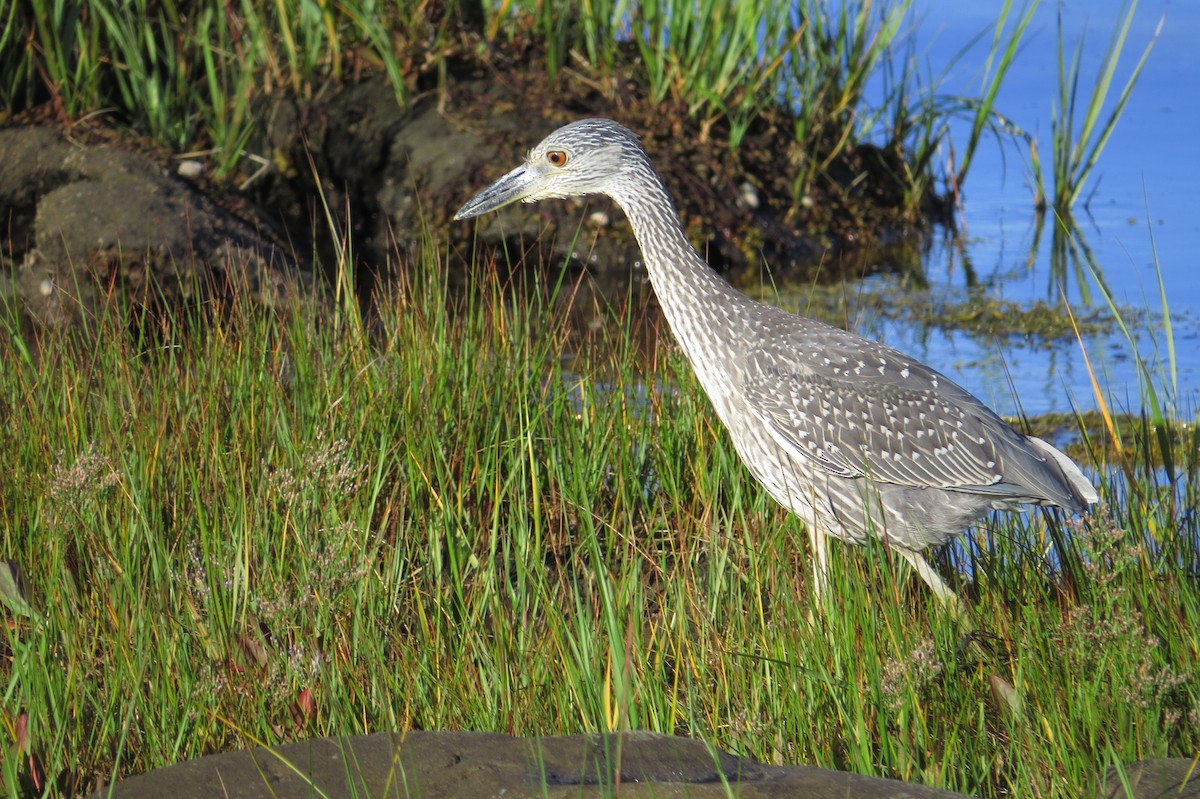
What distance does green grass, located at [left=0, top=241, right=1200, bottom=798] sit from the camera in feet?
9.76

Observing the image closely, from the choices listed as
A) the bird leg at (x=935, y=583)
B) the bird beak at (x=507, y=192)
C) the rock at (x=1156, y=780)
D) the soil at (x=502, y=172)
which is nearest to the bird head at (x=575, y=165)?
the bird beak at (x=507, y=192)

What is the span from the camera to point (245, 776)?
8.29 ft

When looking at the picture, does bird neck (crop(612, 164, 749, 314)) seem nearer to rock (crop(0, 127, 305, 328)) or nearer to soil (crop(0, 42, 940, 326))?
rock (crop(0, 127, 305, 328))

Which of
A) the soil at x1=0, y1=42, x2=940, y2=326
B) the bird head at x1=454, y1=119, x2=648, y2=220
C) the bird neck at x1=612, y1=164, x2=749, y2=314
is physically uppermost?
the bird head at x1=454, y1=119, x2=648, y2=220

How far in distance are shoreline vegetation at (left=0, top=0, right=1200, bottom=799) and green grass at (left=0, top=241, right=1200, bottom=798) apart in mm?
15

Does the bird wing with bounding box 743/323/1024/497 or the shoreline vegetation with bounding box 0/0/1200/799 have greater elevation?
the bird wing with bounding box 743/323/1024/497

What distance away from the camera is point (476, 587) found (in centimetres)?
383

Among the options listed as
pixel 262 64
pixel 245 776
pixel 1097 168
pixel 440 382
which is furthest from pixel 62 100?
pixel 1097 168

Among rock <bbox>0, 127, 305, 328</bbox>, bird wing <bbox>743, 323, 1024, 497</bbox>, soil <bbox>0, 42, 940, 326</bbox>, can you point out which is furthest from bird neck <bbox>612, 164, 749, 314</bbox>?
soil <bbox>0, 42, 940, 326</bbox>

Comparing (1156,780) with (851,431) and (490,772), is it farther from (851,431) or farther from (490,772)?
(851,431)

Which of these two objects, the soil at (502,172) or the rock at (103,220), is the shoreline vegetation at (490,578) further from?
the soil at (502,172)

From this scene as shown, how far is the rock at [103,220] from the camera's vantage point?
7203mm

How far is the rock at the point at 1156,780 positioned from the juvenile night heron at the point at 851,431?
55.1 inches

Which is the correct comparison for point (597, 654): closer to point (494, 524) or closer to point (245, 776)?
point (245, 776)
